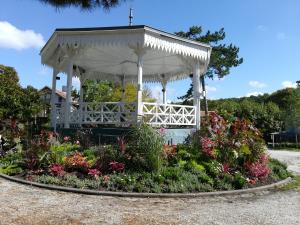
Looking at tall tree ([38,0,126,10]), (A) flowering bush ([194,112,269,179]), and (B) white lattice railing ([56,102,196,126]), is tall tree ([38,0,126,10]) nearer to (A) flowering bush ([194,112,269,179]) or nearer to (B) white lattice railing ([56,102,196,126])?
(A) flowering bush ([194,112,269,179])

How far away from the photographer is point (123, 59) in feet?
60.6

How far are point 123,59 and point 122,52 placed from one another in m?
1.60

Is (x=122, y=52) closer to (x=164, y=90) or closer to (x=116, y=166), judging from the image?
(x=164, y=90)

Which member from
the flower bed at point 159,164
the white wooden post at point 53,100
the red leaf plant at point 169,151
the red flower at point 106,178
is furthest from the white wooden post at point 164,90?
the red flower at point 106,178

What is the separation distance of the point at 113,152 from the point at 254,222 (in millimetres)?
4282

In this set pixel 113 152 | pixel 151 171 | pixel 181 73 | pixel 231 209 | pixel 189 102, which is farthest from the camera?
pixel 189 102

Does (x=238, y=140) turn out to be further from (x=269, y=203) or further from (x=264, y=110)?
(x=264, y=110)

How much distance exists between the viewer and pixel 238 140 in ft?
30.9

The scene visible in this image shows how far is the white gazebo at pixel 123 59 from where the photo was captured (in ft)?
43.1

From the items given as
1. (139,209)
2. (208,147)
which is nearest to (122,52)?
(208,147)

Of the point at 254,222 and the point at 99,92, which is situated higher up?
the point at 99,92

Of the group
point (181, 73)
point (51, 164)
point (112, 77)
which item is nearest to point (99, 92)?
point (112, 77)

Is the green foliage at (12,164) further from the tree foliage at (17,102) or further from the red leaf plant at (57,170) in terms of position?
the tree foliage at (17,102)

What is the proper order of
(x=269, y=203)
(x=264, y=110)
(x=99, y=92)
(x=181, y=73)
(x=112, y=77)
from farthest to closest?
(x=99, y=92) → (x=264, y=110) → (x=112, y=77) → (x=181, y=73) → (x=269, y=203)
